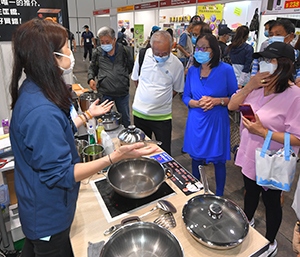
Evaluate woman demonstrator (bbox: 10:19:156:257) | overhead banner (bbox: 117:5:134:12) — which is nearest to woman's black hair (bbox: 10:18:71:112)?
woman demonstrator (bbox: 10:19:156:257)

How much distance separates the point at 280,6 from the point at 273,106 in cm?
365

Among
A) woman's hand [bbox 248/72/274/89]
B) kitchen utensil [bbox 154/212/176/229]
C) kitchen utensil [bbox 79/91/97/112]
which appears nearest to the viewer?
kitchen utensil [bbox 154/212/176/229]

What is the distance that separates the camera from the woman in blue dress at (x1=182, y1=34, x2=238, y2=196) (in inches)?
75.1

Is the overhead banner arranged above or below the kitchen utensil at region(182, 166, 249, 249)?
above

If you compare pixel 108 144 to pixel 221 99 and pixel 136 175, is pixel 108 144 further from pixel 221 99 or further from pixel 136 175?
pixel 221 99

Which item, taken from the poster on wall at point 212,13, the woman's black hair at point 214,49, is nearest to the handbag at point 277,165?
the woman's black hair at point 214,49

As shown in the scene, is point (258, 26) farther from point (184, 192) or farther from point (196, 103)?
point (184, 192)

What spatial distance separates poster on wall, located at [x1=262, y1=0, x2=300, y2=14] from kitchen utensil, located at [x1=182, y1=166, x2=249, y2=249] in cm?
398

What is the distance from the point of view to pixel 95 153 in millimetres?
1660

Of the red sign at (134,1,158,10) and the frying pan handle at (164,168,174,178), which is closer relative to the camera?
the frying pan handle at (164,168,174,178)

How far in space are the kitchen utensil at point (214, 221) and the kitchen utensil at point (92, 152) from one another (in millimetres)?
695

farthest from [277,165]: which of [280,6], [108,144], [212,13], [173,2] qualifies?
[173,2]

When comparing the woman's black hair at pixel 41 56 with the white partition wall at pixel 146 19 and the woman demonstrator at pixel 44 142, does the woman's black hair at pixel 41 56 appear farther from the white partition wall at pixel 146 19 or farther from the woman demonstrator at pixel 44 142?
the white partition wall at pixel 146 19

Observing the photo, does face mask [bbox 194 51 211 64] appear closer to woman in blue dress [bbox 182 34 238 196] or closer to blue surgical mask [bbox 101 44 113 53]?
woman in blue dress [bbox 182 34 238 196]
